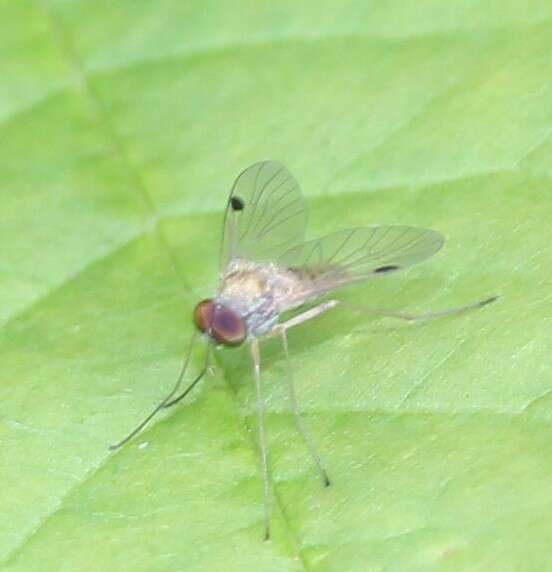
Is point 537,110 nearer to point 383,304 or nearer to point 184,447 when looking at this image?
point 383,304

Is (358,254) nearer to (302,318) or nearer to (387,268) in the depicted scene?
(387,268)

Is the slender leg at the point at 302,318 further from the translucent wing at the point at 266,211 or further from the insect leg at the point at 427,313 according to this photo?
the translucent wing at the point at 266,211

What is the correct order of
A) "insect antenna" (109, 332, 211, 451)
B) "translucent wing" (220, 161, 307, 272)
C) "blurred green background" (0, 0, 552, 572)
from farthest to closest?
"translucent wing" (220, 161, 307, 272)
"insect antenna" (109, 332, 211, 451)
"blurred green background" (0, 0, 552, 572)

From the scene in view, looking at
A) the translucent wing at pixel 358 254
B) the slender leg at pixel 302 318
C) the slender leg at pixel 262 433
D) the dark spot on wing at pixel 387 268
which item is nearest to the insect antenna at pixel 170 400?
the slender leg at pixel 262 433

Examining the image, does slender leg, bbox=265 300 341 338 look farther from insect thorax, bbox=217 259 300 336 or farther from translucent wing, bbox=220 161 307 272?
translucent wing, bbox=220 161 307 272

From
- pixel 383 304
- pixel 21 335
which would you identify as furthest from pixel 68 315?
pixel 383 304

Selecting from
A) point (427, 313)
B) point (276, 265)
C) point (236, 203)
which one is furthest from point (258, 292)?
point (427, 313)

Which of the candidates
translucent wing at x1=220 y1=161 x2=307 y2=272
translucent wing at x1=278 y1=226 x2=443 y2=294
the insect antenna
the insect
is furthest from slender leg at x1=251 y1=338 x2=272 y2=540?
translucent wing at x1=220 y1=161 x2=307 y2=272
